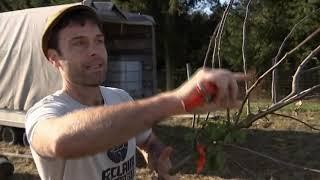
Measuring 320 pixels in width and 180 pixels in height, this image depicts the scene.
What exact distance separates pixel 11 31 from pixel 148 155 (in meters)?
8.73

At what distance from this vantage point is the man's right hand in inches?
57.5

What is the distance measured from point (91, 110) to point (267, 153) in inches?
329

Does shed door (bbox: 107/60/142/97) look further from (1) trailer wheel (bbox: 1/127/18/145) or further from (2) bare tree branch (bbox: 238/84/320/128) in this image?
(2) bare tree branch (bbox: 238/84/320/128)

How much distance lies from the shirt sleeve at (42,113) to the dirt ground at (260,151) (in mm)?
4263

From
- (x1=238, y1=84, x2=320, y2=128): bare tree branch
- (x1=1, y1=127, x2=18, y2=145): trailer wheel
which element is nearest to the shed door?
(x1=1, y1=127, x2=18, y2=145): trailer wheel

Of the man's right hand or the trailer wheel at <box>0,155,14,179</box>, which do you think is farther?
the trailer wheel at <box>0,155,14,179</box>

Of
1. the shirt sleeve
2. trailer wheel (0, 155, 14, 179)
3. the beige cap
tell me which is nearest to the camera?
the shirt sleeve

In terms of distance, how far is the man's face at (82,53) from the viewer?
2.07m

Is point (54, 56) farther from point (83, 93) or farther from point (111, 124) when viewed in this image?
point (111, 124)

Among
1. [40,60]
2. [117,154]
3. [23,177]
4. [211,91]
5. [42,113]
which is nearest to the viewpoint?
[211,91]

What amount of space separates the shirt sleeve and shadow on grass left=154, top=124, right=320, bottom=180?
4.84 meters

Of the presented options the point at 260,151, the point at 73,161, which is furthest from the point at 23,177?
the point at 73,161

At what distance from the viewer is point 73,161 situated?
213cm

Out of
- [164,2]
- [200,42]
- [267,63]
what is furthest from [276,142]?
[200,42]
